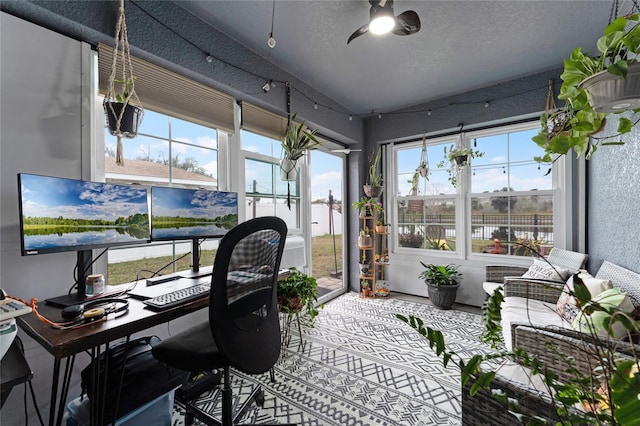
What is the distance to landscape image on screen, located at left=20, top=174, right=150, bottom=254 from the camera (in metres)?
1.15

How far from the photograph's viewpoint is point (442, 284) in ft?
10.7

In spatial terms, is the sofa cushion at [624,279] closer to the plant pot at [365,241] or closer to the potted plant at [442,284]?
the potted plant at [442,284]

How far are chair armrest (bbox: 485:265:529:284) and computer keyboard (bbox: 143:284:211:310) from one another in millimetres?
2971

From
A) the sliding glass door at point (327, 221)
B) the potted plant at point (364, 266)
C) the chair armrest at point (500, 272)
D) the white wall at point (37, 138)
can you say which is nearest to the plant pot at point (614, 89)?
the white wall at point (37, 138)

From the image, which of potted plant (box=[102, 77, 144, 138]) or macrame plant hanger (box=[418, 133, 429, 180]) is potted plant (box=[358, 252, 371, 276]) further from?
potted plant (box=[102, 77, 144, 138])

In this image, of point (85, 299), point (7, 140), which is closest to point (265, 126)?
point (7, 140)

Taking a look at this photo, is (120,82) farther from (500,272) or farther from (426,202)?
(500,272)

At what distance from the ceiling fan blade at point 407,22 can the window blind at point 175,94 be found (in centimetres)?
140

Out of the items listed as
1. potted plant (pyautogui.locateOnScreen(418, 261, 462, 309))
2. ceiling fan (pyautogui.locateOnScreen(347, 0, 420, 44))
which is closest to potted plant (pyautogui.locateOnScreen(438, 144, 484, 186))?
potted plant (pyautogui.locateOnScreen(418, 261, 462, 309))

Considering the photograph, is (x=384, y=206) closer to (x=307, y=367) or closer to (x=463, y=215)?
(x=463, y=215)

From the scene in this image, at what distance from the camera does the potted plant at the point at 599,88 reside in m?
0.76

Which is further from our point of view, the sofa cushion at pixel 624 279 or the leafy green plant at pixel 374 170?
the leafy green plant at pixel 374 170

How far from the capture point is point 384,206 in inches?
161

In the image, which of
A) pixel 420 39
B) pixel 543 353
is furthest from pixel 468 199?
pixel 543 353
